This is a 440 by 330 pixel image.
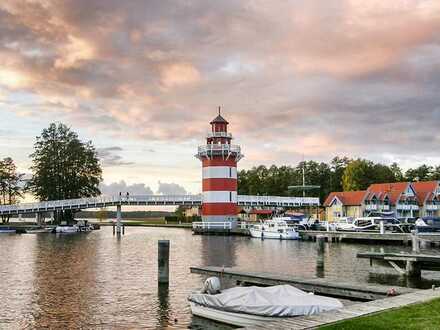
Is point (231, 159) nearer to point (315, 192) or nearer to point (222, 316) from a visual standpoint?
point (315, 192)

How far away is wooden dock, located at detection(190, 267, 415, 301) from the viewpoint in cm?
2077

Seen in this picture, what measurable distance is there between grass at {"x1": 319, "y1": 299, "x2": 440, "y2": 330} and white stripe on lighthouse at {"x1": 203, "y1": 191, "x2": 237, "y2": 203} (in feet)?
210

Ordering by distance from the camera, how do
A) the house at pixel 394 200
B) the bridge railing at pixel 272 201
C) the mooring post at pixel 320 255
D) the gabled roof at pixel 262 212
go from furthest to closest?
the gabled roof at pixel 262 212 → the house at pixel 394 200 → the bridge railing at pixel 272 201 → the mooring post at pixel 320 255

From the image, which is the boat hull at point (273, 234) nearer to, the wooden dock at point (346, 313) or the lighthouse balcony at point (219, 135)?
the lighthouse balcony at point (219, 135)

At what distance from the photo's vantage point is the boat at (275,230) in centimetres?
6800

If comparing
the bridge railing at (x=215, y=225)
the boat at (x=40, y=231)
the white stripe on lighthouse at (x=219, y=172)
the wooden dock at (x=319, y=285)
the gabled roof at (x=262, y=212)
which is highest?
the white stripe on lighthouse at (x=219, y=172)

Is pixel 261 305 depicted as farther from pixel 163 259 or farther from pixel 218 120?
pixel 218 120

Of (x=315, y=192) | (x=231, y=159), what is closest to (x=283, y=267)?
(x=231, y=159)

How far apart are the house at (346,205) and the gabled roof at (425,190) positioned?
11.5 meters

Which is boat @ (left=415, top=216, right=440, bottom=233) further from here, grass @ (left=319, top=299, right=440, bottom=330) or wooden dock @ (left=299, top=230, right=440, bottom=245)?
grass @ (left=319, top=299, right=440, bottom=330)

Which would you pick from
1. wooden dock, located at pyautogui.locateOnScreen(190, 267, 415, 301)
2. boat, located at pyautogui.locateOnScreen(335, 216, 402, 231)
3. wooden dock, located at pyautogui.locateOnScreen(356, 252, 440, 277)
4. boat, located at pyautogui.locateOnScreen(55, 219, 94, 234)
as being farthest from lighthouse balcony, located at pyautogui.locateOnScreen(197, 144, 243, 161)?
wooden dock, located at pyautogui.locateOnScreen(190, 267, 415, 301)

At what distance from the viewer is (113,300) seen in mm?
24812

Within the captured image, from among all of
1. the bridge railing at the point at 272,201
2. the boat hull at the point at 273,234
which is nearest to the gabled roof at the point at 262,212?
the bridge railing at the point at 272,201

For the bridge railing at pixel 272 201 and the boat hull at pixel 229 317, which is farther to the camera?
the bridge railing at pixel 272 201
